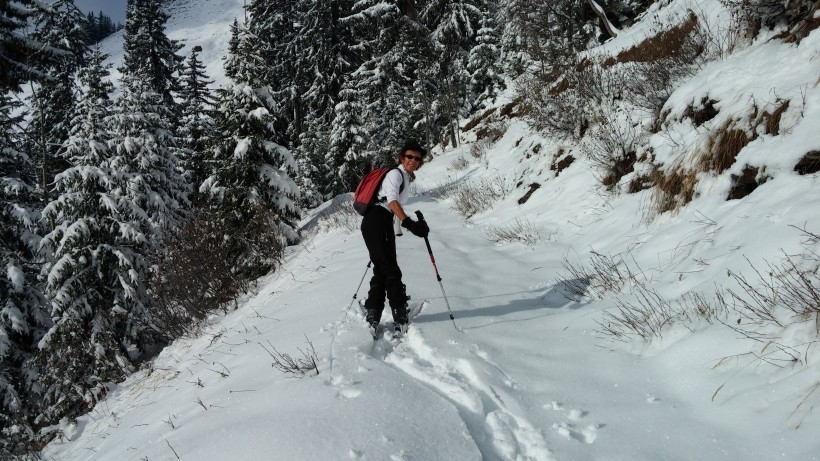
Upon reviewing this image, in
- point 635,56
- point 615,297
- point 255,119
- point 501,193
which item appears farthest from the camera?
point 255,119

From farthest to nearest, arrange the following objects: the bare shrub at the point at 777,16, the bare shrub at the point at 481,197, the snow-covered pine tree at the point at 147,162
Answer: the snow-covered pine tree at the point at 147,162 → the bare shrub at the point at 481,197 → the bare shrub at the point at 777,16

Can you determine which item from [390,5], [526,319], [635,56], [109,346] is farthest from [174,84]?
[526,319]

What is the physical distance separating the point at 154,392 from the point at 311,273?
10.0 ft

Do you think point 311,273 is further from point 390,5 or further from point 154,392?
point 390,5

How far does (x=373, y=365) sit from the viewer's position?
12.2 ft

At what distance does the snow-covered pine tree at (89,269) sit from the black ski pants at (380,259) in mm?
10412

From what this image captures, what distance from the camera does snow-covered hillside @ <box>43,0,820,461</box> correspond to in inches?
102

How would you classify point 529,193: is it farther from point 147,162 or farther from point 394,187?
point 147,162

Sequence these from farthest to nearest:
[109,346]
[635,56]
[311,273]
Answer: [109,346]
[635,56]
[311,273]

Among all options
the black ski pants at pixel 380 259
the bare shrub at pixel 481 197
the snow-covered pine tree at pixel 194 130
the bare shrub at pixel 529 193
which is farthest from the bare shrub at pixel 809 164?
the snow-covered pine tree at pixel 194 130

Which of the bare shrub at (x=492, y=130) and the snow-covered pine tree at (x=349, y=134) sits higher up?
the snow-covered pine tree at (x=349, y=134)

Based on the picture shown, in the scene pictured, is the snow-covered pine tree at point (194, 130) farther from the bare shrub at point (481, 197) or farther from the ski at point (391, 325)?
the ski at point (391, 325)

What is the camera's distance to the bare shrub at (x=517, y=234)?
7.46m

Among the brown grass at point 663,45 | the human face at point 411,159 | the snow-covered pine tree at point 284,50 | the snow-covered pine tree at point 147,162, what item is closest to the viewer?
the human face at point 411,159
